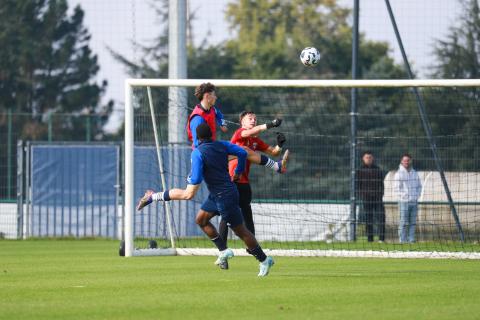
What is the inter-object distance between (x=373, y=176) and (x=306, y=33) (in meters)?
52.4

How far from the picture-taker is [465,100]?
102ft

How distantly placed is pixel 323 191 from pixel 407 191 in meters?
2.91

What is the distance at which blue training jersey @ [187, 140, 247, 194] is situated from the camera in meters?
14.0

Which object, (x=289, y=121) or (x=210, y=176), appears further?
(x=289, y=121)

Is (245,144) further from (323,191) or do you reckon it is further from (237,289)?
(323,191)

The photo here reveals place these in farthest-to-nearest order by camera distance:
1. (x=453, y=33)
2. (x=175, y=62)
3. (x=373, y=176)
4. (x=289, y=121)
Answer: (x=453, y=33) → (x=289, y=121) → (x=175, y=62) → (x=373, y=176)

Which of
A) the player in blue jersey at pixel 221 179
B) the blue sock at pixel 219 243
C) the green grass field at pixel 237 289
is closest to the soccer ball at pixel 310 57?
the green grass field at pixel 237 289

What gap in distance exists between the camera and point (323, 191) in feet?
86.2

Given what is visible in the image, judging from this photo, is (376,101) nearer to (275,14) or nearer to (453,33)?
(453,33)

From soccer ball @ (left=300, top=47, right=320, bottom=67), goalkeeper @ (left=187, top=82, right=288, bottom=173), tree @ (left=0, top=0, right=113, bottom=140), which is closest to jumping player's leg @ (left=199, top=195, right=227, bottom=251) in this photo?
goalkeeper @ (left=187, top=82, right=288, bottom=173)

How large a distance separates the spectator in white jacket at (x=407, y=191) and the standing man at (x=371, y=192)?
1.28 ft

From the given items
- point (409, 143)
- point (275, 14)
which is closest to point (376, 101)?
point (409, 143)

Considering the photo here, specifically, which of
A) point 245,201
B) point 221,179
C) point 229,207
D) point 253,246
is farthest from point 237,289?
point 245,201

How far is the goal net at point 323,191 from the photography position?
1941cm
